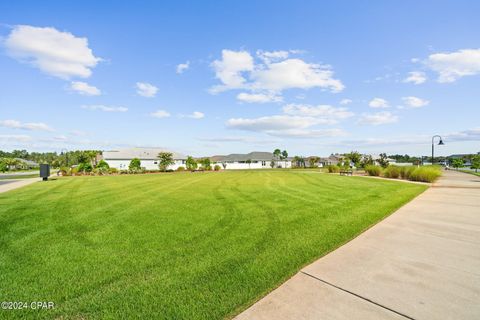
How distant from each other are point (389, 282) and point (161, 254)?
3802 millimetres

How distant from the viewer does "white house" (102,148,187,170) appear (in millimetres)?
51559

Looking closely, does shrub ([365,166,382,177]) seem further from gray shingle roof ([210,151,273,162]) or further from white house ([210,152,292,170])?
gray shingle roof ([210,151,273,162])

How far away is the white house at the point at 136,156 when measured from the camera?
169 feet

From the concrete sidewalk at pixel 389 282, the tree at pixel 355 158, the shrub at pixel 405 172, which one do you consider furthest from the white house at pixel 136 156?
the concrete sidewalk at pixel 389 282

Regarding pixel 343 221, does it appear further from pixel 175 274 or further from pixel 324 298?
pixel 175 274

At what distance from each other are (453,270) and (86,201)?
12.3 meters

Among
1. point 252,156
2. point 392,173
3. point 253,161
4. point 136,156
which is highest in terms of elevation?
point 252,156

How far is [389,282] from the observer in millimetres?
3434

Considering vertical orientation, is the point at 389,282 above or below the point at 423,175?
below

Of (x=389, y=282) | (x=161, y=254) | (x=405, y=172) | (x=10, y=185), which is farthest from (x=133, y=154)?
(x=389, y=282)

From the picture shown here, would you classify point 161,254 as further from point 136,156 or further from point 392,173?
point 136,156

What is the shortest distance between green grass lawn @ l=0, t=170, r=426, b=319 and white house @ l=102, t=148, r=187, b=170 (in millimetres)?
45065

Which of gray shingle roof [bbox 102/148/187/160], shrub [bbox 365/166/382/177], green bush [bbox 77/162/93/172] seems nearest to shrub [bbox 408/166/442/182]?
shrub [bbox 365/166/382/177]

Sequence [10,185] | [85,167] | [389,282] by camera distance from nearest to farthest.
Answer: [389,282] < [10,185] < [85,167]
